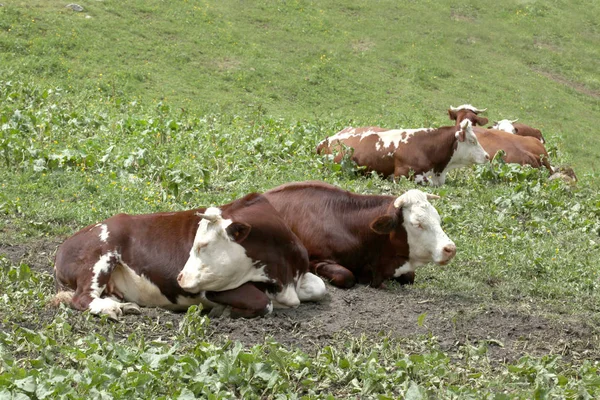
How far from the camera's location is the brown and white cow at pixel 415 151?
593 inches

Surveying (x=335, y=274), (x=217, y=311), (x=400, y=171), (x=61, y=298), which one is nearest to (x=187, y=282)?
(x=217, y=311)

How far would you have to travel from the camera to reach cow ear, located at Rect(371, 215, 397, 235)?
943 cm

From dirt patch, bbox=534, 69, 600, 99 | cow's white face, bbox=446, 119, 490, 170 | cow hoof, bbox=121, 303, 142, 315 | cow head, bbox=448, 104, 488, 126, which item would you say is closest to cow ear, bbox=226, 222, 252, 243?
cow hoof, bbox=121, 303, 142, 315

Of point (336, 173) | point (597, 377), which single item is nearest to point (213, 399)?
point (597, 377)

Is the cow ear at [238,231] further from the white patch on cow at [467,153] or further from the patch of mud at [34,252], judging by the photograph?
the white patch on cow at [467,153]

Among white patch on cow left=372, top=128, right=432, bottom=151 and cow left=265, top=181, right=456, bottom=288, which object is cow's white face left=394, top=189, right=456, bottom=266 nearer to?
cow left=265, top=181, right=456, bottom=288

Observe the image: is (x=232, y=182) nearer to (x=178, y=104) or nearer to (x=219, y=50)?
(x=178, y=104)

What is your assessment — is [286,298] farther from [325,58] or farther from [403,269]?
[325,58]

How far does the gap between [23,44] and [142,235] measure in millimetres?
16854

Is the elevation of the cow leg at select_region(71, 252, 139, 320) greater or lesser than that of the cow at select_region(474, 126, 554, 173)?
greater

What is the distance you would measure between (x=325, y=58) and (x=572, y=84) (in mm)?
9122

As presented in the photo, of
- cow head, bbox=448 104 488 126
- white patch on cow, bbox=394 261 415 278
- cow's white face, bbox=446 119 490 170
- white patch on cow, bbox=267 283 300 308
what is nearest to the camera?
white patch on cow, bbox=267 283 300 308

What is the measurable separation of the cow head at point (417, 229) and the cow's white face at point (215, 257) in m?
1.84

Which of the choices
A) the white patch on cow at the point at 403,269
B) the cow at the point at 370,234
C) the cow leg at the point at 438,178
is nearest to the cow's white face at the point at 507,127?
the cow leg at the point at 438,178
